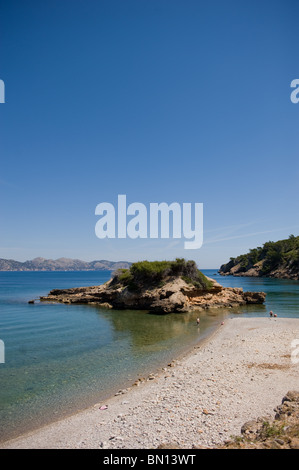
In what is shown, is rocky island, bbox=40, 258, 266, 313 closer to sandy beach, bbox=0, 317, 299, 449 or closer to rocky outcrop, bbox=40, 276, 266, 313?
rocky outcrop, bbox=40, 276, 266, 313

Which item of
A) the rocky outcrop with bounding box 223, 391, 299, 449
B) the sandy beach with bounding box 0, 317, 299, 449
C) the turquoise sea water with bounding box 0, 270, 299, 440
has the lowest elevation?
the turquoise sea water with bounding box 0, 270, 299, 440

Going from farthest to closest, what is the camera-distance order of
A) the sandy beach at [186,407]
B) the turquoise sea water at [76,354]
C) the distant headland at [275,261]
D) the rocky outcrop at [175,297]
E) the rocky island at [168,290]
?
the distant headland at [275,261] → the rocky island at [168,290] → the rocky outcrop at [175,297] → the turquoise sea water at [76,354] → the sandy beach at [186,407]

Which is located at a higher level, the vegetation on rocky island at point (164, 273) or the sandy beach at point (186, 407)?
the vegetation on rocky island at point (164, 273)

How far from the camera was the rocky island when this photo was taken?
43625 millimetres

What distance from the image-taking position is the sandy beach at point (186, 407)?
893 centimetres

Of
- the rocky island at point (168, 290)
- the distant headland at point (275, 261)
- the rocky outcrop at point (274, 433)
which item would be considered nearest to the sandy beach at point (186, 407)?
the rocky outcrop at point (274, 433)

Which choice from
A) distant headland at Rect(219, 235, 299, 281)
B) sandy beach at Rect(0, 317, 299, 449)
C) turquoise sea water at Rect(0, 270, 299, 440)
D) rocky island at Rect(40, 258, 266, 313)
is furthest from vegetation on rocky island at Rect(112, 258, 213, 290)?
distant headland at Rect(219, 235, 299, 281)

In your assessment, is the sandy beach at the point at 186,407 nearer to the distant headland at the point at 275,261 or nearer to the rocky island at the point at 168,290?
the rocky island at the point at 168,290

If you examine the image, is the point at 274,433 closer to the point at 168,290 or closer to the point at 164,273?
the point at 168,290

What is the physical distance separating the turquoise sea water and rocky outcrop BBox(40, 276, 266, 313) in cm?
324

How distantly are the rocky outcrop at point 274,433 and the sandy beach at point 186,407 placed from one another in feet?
3.32

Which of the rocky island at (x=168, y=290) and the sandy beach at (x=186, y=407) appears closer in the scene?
the sandy beach at (x=186, y=407)

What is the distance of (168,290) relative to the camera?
43125 millimetres
